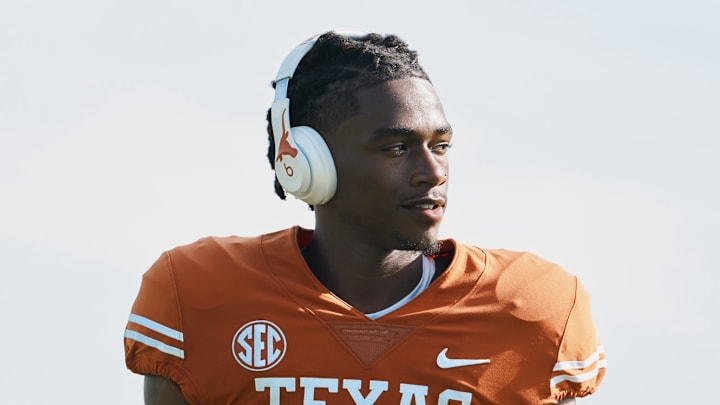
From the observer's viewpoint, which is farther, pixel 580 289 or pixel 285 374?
pixel 580 289

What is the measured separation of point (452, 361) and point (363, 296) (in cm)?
42

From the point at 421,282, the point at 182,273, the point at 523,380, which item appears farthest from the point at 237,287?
the point at 523,380

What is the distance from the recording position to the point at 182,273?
5262 millimetres

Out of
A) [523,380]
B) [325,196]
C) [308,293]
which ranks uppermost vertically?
[325,196]

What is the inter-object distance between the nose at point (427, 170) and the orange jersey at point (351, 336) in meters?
0.43

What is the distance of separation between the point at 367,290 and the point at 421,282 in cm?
21

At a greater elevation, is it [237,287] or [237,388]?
[237,287]

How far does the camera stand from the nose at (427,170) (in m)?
4.97

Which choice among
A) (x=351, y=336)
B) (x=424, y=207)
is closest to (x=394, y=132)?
(x=424, y=207)

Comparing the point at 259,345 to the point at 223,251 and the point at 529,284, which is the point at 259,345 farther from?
the point at 529,284

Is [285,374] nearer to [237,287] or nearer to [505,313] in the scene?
[237,287]

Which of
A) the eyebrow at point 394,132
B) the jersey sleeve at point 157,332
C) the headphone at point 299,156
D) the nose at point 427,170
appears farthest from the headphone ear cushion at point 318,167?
the jersey sleeve at point 157,332

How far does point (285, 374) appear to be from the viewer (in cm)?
499

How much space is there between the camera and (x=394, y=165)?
5004 mm
